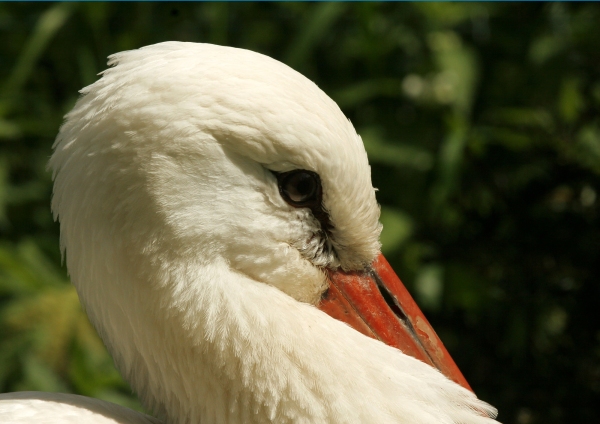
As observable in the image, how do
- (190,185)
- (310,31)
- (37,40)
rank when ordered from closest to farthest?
1. (190,185)
2. (310,31)
3. (37,40)

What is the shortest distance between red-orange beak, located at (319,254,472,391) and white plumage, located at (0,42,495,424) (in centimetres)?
9

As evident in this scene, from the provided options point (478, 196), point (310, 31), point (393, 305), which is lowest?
point (478, 196)

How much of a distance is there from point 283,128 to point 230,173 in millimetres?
139

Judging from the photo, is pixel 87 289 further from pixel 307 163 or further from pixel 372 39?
pixel 372 39

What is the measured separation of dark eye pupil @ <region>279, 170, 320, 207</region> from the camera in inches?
62.5

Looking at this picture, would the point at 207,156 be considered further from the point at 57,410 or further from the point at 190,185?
the point at 57,410

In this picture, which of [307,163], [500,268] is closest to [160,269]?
[307,163]

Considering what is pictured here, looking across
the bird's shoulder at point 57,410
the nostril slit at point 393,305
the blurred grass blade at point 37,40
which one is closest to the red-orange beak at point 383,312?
the nostril slit at point 393,305

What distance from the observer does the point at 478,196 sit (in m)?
3.33

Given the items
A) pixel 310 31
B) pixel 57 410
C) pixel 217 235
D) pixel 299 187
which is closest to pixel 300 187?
pixel 299 187

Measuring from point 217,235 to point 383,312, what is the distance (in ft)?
1.53

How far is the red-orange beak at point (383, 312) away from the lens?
5.71ft

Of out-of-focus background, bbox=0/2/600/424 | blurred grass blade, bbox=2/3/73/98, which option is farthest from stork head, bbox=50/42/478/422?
blurred grass blade, bbox=2/3/73/98

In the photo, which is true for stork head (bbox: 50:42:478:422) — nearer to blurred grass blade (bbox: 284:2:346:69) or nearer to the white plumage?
the white plumage
